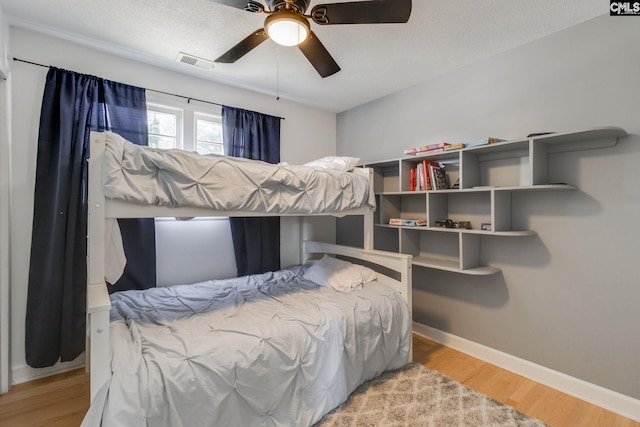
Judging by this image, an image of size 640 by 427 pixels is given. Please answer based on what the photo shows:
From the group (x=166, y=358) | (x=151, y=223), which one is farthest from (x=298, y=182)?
(x=151, y=223)

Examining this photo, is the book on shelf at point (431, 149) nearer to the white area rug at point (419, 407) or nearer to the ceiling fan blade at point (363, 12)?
the ceiling fan blade at point (363, 12)

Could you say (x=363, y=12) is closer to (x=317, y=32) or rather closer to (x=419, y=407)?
(x=317, y=32)

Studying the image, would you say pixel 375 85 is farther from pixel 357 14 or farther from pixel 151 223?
pixel 151 223

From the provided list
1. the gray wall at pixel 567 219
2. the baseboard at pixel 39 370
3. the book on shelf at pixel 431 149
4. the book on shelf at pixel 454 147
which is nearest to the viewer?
the gray wall at pixel 567 219

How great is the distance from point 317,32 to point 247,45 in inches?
25.4

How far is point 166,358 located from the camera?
1319 mm

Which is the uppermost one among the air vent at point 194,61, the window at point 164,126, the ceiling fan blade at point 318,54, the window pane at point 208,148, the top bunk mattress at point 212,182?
the air vent at point 194,61

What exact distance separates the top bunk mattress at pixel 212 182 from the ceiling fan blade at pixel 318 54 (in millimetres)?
657

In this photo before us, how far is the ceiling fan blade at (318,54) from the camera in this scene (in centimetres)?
156

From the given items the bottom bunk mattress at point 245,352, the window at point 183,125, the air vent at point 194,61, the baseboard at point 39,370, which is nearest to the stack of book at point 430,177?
the bottom bunk mattress at point 245,352


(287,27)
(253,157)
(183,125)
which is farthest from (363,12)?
(183,125)

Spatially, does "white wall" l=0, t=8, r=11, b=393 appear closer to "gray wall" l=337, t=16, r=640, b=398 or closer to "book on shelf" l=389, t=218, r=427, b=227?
"book on shelf" l=389, t=218, r=427, b=227

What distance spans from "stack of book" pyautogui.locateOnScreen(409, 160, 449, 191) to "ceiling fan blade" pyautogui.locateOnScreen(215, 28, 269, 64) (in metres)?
1.68

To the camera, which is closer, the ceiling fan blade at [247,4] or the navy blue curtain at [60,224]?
the ceiling fan blade at [247,4]
